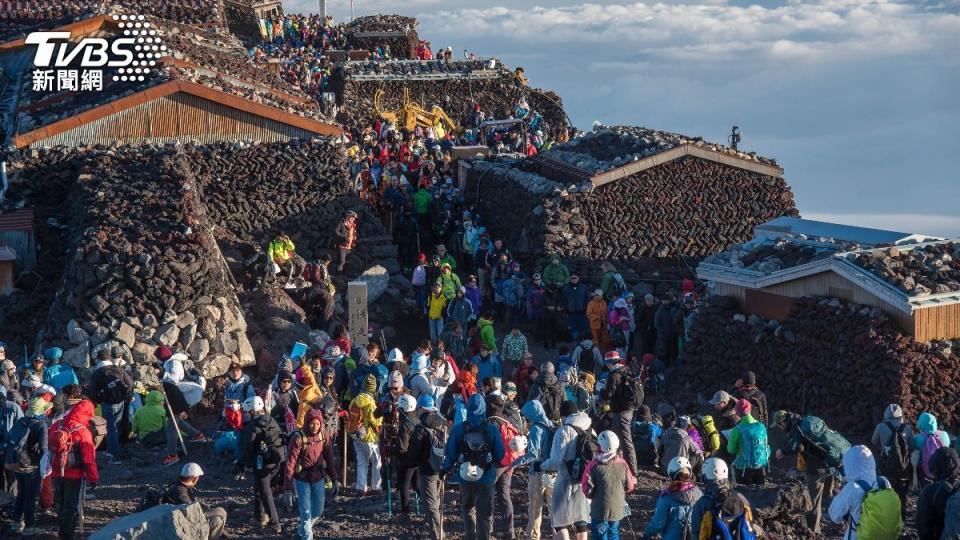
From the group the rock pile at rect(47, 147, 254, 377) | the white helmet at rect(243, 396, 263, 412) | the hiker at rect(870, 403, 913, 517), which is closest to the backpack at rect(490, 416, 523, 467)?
the white helmet at rect(243, 396, 263, 412)

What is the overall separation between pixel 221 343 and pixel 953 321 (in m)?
11.8

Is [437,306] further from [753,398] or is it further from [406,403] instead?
[406,403]

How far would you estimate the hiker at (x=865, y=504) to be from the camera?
41.8 feet

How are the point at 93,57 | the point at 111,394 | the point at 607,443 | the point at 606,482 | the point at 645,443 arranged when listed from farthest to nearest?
the point at 93,57 → the point at 645,443 → the point at 111,394 → the point at 606,482 → the point at 607,443

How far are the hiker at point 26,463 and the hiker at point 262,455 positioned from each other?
222cm

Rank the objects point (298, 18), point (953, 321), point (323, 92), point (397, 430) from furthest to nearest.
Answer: point (298, 18), point (323, 92), point (953, 321), point (397, 430)

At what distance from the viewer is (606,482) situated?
13.9 meters

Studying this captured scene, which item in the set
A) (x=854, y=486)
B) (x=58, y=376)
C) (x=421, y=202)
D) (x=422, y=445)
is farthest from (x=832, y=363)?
(x=421, y=202)

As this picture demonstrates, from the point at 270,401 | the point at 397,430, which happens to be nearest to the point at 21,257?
the point at 270,401

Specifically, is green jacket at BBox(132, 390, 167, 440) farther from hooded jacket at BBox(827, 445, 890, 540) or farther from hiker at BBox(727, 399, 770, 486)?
hooded jacket at BBox(827, 445, 890, 540)

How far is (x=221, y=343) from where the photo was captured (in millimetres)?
23250

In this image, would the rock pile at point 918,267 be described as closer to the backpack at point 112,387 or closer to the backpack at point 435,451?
the backpack at point 435,451

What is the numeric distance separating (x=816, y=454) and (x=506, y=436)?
414 centimetres

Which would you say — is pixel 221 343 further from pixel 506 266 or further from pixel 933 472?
pixel 933 472
